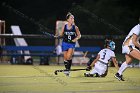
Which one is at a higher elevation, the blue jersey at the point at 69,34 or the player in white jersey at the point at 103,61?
the blue jersey at the point at 69,34

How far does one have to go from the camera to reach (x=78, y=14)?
3422cm

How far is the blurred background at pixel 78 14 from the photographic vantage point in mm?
31392

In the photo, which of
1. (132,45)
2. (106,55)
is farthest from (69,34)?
(132,45)

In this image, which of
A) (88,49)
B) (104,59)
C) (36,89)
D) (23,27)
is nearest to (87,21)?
(23,27)

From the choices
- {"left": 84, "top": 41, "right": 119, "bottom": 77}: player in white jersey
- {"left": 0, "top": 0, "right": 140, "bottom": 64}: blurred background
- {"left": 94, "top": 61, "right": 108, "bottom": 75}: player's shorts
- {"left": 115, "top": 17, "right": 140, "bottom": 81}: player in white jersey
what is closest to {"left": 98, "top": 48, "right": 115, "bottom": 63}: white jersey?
{"left": 84, "top": 41, "right": 119, "bottom": 77}: player in white jersey

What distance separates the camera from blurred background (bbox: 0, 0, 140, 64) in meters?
31.4

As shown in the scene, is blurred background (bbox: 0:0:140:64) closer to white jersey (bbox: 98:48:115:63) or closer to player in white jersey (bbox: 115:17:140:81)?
white jersey (bbox: 98:48:115:63)

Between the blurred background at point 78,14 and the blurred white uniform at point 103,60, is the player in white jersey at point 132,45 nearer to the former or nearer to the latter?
the blurred white uniform at point 103,60

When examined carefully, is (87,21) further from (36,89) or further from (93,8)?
(36,89)

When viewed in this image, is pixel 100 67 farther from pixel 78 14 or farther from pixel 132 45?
pixel 78 14

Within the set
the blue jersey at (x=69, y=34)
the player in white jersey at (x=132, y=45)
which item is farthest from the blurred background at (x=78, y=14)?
the player in white jersey at (x=132, y=45)

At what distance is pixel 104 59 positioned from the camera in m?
10.4

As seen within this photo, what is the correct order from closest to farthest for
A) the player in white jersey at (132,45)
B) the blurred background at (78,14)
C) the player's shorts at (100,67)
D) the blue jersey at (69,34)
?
the player in white jersey at (132,45), the player's shorts at (100,67), the blue jersey at (69,34), the blurred background at (78,14)

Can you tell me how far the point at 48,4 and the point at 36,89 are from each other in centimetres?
2968
